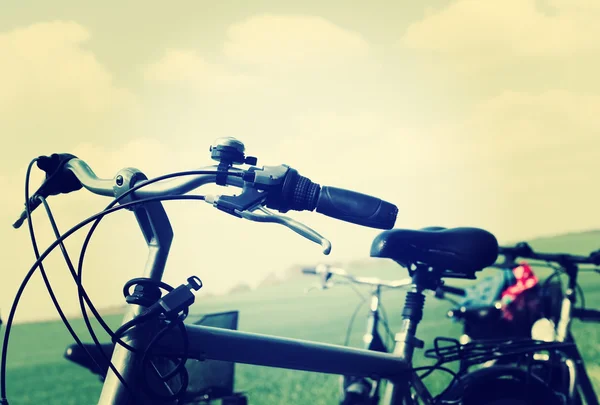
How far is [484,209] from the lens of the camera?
285 centimetres

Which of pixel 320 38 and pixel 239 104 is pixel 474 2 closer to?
pixel 320 38

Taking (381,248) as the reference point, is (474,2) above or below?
above

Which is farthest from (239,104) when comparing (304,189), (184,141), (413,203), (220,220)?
(304,189)

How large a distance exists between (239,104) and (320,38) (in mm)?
486

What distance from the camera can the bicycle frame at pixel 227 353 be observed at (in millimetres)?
617

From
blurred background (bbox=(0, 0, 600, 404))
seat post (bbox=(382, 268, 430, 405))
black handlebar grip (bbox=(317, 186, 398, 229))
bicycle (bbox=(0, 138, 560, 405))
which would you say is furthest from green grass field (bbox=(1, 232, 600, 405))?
black handlebar grip (bbox=(317, 186, 398, 229))

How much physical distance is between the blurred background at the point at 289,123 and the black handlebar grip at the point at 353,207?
45.7 inches

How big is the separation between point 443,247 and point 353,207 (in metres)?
0.47

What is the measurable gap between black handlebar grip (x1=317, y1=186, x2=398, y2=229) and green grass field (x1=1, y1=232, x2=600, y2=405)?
59.7 inches

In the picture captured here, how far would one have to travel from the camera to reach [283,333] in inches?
103

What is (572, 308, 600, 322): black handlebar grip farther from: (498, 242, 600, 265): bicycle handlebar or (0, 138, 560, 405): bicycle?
(0, 138, 560, 405): bicycle

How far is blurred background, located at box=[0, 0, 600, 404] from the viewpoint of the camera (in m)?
1.87

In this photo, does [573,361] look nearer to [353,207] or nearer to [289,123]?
[353,207]

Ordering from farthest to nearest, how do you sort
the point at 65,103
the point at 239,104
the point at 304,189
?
the point at 239,104, the point at 65,103, the point at 304,189
